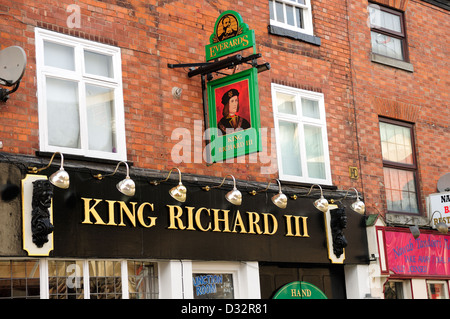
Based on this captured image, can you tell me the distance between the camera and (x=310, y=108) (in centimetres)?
1323

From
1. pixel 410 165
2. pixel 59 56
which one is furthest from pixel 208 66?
pixel 410 165

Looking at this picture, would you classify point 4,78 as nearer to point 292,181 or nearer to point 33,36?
point 33,36

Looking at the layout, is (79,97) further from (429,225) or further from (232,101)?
(429,225)

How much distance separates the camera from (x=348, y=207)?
43.5 feet

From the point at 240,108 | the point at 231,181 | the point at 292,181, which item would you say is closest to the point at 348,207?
A: the point at 292,181

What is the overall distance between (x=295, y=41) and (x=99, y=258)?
554 cm

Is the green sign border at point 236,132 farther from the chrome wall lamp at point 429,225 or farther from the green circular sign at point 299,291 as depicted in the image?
the chrome wall lamp at point 429,225

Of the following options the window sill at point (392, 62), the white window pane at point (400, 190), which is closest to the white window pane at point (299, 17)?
the window sill at point (392, 62)

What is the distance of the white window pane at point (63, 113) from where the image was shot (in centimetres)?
986

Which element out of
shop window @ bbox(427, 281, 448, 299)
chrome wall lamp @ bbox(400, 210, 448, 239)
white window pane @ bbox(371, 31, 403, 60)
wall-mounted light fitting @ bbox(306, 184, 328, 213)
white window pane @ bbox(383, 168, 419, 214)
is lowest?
shop window @ bbox(427, 281, 448, 299)

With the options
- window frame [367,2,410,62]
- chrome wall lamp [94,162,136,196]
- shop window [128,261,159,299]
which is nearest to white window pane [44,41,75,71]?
chrome wall lamp [94,162,136,196]

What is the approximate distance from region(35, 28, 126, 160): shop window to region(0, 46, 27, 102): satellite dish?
74 cm

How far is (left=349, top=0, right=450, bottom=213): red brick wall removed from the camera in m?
14.0

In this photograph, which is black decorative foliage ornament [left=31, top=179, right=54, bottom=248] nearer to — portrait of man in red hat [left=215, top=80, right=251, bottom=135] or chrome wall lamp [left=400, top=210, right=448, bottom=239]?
portrait of man in red hat [left=215, top=80, right=251, bottom=135]
